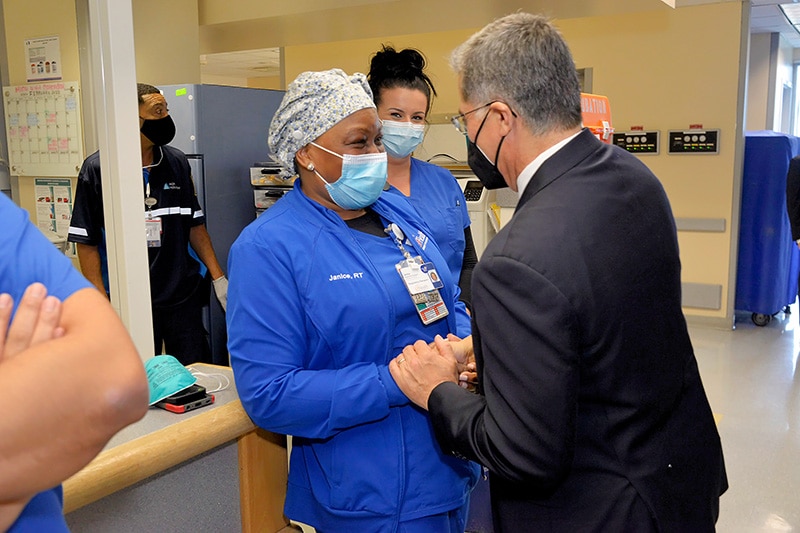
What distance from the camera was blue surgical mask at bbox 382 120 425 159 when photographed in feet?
7.75

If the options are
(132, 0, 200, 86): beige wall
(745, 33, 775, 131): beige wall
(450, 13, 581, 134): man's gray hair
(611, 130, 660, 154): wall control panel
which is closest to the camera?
(450, 13, 581, 134): man's gray hair

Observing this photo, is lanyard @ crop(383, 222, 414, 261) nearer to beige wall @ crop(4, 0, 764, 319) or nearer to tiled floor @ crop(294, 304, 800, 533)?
tiled floor @ crop(294, 304, 800, 533)

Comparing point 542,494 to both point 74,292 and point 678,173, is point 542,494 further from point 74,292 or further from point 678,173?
point 678,173

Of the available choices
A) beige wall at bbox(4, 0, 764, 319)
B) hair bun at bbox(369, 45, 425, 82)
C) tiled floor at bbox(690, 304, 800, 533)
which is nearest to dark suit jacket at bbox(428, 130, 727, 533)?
hair bun at bbox(369, 45, 425, 82)

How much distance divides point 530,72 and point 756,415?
12.2ft

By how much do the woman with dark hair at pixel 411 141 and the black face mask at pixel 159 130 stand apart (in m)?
1.12

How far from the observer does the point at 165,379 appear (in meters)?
1.53

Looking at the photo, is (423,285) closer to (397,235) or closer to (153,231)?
(397,235)

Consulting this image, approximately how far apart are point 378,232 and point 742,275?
216 inches

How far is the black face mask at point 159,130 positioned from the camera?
10.1 feet

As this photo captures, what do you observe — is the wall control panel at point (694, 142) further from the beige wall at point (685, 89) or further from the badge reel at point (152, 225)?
the badge reel at point (152, 225)

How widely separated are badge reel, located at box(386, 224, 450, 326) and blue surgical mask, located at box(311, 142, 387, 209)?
0.12 metres

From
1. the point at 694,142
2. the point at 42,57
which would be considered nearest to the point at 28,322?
the point at 42,57

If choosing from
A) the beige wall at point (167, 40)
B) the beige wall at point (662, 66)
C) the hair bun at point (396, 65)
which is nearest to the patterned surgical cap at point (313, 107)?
the hair bun at point (396, 65)
